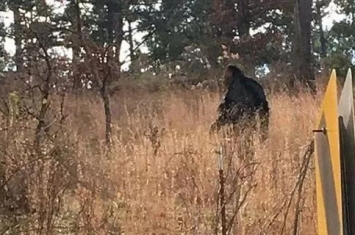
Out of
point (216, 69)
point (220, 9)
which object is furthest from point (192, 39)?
point (216, 69)

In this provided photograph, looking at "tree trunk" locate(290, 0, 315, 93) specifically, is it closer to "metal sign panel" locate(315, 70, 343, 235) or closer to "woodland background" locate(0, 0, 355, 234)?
"woodland background" locate(0, 0, 355, 234)

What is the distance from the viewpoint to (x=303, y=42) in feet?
46.9

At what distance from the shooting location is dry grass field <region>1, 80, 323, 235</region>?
12.5 ft

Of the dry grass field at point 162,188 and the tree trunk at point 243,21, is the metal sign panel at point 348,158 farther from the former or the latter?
the tree trunk at point 243,21

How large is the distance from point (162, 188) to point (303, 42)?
1010cm

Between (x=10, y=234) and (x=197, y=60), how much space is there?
55.5ft

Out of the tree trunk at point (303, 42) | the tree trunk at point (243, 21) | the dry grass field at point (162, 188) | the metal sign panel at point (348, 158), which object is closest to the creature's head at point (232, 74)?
the dry grass field at point (162, 188)

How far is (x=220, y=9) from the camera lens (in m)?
19.8

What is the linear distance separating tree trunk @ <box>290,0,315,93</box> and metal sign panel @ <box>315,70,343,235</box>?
12110 millimetres

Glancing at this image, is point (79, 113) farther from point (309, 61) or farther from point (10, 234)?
point (10, 234)

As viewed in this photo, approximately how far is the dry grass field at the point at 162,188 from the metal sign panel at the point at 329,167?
1.32 meters

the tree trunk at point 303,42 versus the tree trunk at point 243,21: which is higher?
the tree trunk at point 243,21

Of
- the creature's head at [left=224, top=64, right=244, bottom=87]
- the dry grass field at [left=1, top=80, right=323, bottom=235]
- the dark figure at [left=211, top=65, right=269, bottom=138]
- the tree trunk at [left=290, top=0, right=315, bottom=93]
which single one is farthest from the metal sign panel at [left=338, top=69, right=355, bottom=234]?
the tree trunk at [left=290, top=0, right=315, bottom=93]

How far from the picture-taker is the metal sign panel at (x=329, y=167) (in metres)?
1.66
